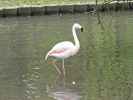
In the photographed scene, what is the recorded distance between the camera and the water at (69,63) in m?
10.6

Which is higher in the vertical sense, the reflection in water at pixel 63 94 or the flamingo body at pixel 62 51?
the flamingo body at pixel 62 51

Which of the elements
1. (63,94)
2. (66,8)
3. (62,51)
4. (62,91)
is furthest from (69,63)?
(66,8)

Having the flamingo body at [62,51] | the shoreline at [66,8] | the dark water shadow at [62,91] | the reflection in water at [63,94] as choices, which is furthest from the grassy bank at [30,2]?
the reflection in water at [63,94]

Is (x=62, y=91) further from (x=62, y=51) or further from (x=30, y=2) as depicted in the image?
(x=30, y=2)

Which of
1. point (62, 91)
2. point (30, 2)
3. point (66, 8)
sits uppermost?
point (30, 2)

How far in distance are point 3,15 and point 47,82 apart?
1340 centimetres

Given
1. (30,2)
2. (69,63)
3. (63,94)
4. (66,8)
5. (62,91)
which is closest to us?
(63,94)

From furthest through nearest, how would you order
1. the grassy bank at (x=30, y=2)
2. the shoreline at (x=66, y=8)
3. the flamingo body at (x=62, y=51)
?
the grassy bank at (x=30, y=2) → the shoreline at (x=66, y=8) → the flamingo body at (x=62, y=51)

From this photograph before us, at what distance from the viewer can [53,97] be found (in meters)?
10.3

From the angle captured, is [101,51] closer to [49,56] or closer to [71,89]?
[49,56]

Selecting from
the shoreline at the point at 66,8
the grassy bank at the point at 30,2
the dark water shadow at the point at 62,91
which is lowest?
the dark water shadow at the point at 62,91

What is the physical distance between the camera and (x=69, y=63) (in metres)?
13.6

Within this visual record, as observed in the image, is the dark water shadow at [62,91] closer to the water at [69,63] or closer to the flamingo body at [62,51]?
the water at [69,63]

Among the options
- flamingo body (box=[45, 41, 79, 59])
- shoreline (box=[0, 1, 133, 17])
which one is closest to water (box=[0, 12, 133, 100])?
flamingo body (box=[45, 41, 79, 59])
